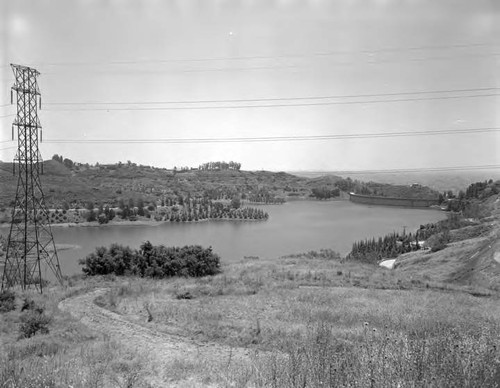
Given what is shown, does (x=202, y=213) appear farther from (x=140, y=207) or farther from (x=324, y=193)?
(x=324, y=193)

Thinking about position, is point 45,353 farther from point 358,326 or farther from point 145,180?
point 145,180

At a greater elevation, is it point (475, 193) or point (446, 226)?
point (475, 193)

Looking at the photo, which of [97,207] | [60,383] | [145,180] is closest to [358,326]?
[60,383]

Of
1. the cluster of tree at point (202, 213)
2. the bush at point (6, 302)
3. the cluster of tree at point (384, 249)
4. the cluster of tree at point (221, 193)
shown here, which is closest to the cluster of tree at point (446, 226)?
the cluster of tree at point (384, 249)

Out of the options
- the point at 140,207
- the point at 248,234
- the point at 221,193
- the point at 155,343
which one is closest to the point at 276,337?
the point at 155,343

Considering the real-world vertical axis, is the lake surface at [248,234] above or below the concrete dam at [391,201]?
below

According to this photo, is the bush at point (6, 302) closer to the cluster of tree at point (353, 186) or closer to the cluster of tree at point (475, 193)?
the cluster of tree at point (475, 193)
